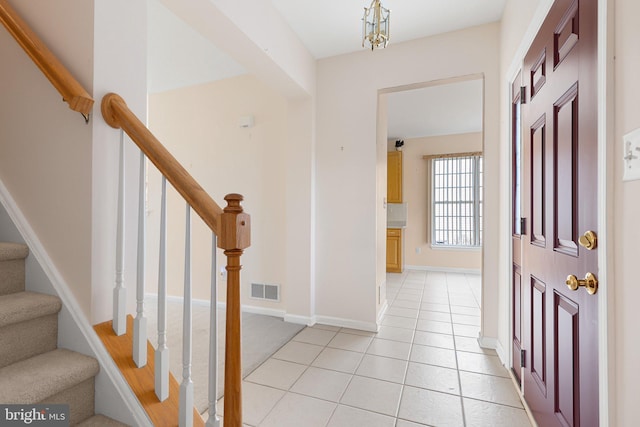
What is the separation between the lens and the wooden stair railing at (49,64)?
1086 millimetres

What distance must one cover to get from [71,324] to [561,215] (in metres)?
2.11

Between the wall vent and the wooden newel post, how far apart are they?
8.00ft

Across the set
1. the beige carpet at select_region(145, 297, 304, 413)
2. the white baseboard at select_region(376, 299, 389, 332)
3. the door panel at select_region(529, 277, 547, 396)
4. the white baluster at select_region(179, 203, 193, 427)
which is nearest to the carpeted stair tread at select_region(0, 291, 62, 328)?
the white baluster at select_region(179, 203, 193, 427)

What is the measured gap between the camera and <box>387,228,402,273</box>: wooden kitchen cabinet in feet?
20.1

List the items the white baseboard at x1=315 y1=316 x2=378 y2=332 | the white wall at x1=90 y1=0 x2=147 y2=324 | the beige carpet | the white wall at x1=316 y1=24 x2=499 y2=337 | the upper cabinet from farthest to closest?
the upper cabinet → the white baseboard at x1=315 y1=316 x2=378 y2=332 → the white wall at x1=316 y1=24 x2=499 y2=337 → the beige carpet → the white wall at x1=90 y1=0 x2=147 y2=324

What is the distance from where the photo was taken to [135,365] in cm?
113

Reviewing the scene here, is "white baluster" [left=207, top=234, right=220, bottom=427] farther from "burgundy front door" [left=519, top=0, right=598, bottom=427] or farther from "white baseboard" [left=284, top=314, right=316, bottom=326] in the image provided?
"white baseboard" [left=284, top=314, right=316, bottom=326]

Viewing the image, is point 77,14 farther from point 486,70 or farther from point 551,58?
point 486,70

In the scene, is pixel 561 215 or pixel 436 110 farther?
pixel 436 110

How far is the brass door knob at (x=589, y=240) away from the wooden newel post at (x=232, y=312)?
1.19 meters

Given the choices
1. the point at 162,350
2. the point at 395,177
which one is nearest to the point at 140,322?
the point at 162,350

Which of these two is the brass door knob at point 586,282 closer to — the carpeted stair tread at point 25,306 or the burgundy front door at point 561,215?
the burgundy front door at point 561,215

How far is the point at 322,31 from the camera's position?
2.72 m

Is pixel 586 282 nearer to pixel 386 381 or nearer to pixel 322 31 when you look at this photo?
pixel 386 381
